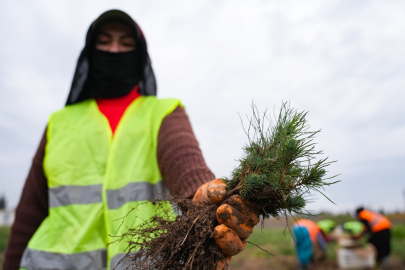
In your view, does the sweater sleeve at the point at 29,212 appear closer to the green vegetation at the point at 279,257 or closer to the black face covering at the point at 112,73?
the black face covering at the point at 112,73

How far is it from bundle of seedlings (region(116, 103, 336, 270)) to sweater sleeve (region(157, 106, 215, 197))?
252 millimetres

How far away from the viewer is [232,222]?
51.2 inches

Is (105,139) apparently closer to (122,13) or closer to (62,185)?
(62,185)

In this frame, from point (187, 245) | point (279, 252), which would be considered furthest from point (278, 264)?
point (187, 245)

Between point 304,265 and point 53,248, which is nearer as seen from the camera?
point 53,248

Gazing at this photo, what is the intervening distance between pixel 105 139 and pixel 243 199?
1149 mm

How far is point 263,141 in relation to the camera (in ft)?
4.94

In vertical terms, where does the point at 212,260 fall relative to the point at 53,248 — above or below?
above

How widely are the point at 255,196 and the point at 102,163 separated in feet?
3.77

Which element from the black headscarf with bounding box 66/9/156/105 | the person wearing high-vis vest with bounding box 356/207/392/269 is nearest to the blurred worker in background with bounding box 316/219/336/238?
the person wearing high-vis vest with bounding box 356/207/392/269

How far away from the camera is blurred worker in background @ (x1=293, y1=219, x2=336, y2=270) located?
825 centimetres

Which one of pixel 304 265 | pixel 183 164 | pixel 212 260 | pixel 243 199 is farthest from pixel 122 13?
pixel 304 265

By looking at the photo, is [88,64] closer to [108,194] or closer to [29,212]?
[108,194]

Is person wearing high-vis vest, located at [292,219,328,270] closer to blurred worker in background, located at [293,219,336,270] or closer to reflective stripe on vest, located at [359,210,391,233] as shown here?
blurred worker in background, located at [293,219,336,270]
